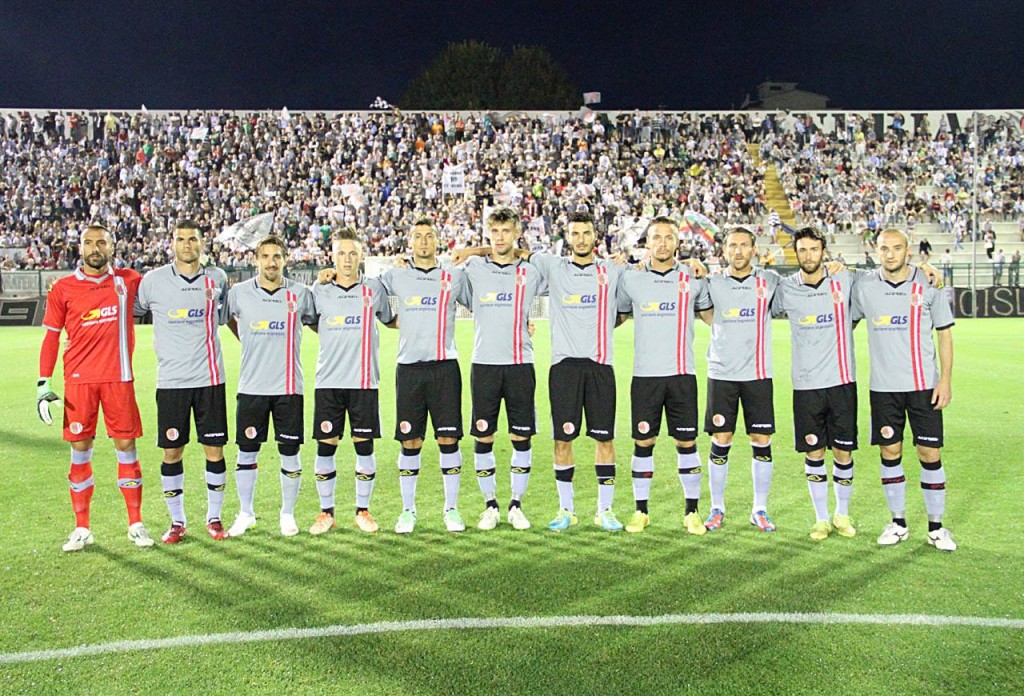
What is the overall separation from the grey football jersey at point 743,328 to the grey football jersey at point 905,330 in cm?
70

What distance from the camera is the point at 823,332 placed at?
19.6 feet

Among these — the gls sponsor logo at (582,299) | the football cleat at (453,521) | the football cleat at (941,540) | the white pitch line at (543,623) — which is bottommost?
the white pitch line at (543,623)

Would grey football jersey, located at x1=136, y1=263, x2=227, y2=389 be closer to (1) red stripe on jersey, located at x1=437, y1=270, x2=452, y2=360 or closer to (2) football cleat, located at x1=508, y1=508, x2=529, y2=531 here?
(1) red stripe on jersey, located at x1=437, y1=270, x2=452, y2=360

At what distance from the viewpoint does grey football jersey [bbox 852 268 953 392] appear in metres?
5.72

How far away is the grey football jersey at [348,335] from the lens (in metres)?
6.16

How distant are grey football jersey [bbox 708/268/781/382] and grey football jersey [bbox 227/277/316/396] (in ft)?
9.85

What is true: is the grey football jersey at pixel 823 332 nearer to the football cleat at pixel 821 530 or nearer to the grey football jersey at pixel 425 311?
the football cleat at pixel 821 530

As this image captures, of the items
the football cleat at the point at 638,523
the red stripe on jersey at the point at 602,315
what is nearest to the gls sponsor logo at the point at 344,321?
the red stripe on jersey at the point at 602,315

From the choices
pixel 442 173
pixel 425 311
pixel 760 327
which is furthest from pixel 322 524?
pixel 442 173

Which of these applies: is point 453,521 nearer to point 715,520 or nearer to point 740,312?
point 715,520

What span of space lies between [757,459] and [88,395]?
470cm

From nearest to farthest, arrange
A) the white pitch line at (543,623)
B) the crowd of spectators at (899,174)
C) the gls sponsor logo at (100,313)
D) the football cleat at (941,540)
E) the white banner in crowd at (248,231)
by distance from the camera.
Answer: the white pitch line at (543,623) < the football cleat at (941,540) < the gls sponsor logo at (100,313) < the white banner in crowd at (248,231) < the crowd of spectators at (899,174)

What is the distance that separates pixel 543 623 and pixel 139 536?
3060 millimetres

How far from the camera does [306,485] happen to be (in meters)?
7.55
